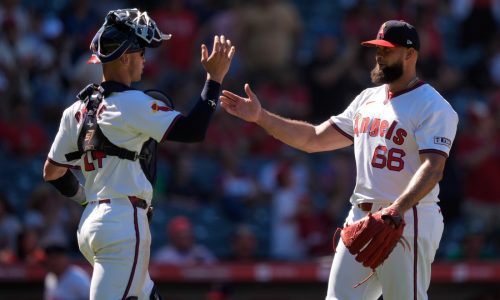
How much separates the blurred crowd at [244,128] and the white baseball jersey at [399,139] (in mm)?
4445

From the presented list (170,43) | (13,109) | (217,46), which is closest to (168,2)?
(170,43)

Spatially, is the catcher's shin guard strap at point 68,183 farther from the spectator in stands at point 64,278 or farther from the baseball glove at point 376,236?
the spectator in stands at point 64,278

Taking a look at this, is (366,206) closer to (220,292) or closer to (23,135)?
(220,292)

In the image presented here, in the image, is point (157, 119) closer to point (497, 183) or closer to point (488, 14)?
point (497, 183)

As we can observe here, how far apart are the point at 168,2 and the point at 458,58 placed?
4.16 metres

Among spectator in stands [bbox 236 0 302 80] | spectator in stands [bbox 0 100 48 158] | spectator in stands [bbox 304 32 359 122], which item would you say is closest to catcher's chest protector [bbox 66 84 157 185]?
spectator in stands [bbox 0 100 48 158]

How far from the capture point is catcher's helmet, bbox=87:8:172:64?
6.07m

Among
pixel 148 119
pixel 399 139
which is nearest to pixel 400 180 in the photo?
pixel 399 139

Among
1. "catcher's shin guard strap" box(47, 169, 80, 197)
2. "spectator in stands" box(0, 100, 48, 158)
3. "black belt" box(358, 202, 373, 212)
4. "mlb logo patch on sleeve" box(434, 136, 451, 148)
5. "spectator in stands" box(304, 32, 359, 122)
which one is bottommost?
"spectator in stands" box(0, 100, 48, 158)

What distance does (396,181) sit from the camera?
626cm

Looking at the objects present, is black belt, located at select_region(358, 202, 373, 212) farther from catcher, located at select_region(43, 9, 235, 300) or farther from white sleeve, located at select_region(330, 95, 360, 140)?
catcher, located at select_region(43, 9, 235, 300)

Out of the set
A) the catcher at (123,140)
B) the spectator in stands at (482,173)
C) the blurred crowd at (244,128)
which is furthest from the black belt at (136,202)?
the spectator in stands at (482,173)

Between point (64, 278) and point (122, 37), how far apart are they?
418 cm

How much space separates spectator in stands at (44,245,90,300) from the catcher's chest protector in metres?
3.65
